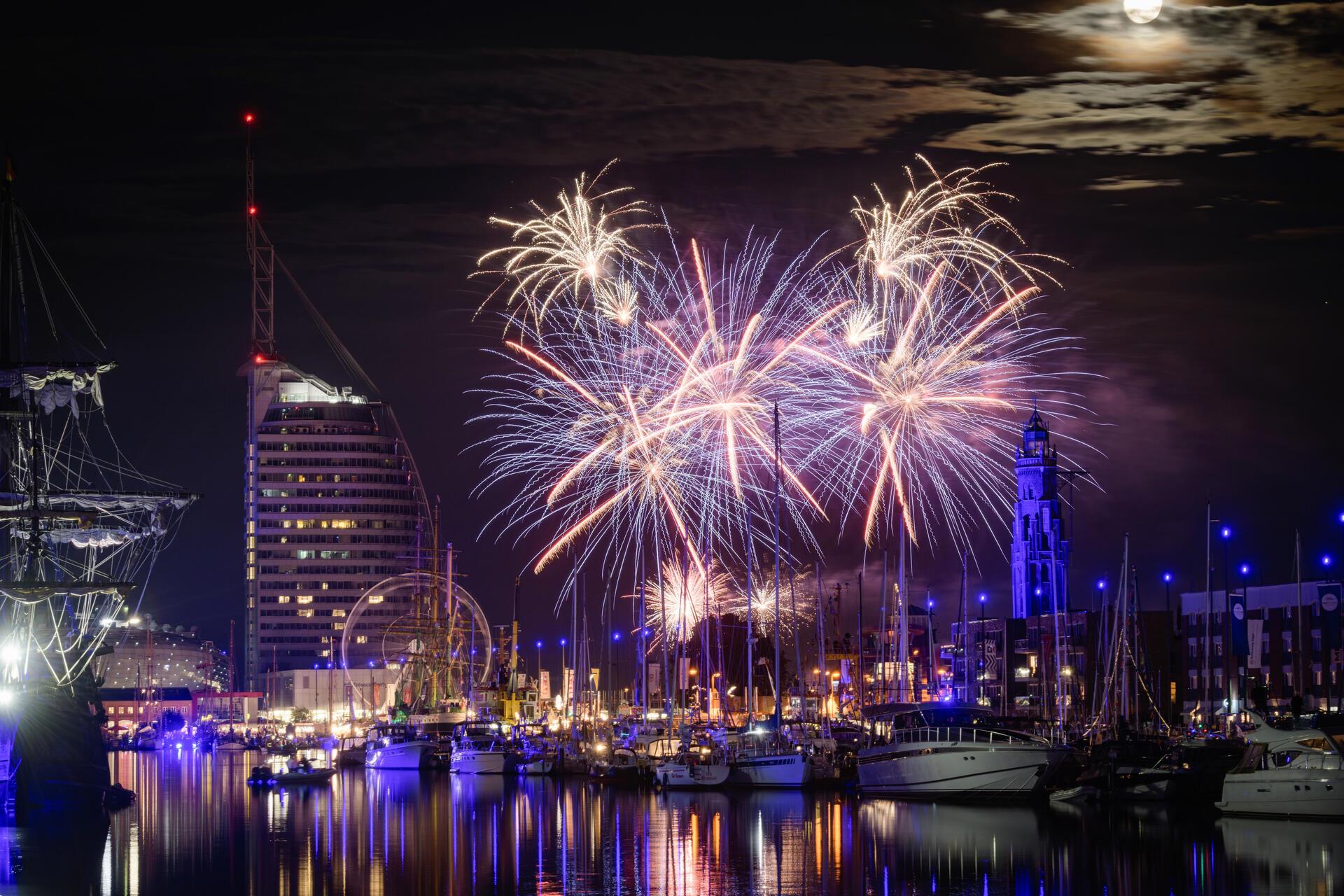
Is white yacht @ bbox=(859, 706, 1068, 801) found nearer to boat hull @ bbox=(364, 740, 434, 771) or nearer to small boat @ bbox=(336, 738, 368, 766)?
boat hull @ bbox=(364, 740, 434, 771)

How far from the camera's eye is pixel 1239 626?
9481cm

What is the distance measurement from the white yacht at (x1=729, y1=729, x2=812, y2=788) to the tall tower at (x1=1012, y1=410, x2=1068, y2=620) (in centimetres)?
9440

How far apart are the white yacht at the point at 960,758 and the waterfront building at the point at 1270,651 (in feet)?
125

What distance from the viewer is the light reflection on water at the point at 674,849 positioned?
39.3 m

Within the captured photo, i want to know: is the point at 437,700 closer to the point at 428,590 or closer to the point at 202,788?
the point at 428,590

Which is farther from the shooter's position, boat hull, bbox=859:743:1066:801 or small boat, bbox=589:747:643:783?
small boat, bbox=589:747:643:783

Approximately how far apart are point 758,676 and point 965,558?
74.8m

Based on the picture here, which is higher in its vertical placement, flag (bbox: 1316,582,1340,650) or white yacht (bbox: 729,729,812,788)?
flag (bbox: 1316,582,1340,650)

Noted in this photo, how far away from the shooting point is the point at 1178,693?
400 ft

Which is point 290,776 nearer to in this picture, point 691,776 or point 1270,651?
point 691,776

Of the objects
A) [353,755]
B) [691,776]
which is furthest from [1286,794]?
[353,755]

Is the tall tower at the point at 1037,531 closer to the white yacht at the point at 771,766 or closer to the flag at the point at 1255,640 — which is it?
the flag at the point at 1255,640

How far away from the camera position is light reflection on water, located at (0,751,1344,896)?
129 ft

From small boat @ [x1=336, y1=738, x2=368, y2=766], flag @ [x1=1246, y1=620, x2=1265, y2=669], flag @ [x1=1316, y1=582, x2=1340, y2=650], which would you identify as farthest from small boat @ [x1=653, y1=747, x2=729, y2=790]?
flag @ [x1=1246, y1=620, x2=1265, y2=669]
